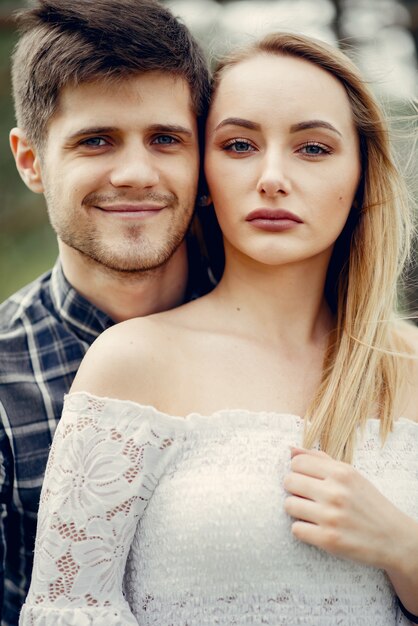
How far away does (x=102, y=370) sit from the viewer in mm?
1999

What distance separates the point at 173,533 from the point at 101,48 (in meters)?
1.33

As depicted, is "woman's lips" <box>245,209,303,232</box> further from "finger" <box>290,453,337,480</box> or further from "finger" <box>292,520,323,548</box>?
"finger" <box>292,520,323,548</box>

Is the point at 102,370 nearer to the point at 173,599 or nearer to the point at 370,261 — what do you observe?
the point at 173,599

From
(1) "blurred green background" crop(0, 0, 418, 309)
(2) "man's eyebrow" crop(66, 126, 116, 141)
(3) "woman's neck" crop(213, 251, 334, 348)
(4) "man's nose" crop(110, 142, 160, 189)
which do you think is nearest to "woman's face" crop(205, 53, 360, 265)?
(3) "woman's neck" crop(213, 251, 334, 348)

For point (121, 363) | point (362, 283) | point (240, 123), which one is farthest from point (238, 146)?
point (121, 363)

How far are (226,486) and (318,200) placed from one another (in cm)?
77

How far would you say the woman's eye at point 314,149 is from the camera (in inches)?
86.0

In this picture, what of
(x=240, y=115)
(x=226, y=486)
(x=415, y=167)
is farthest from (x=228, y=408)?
(x=415, y=167)

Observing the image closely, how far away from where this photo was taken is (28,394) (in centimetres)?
248

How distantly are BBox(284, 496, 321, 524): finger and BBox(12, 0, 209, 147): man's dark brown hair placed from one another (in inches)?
44.6

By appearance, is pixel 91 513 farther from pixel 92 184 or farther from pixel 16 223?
pixel 16 223

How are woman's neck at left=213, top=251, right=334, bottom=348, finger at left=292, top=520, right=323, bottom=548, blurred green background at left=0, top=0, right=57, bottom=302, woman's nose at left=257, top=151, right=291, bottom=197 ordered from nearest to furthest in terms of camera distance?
finger at left=292, top=520, right=323, bottom=548
woman's nose at left=257, top=151, right=291, bottom=197
woman's neck at left=213, top=251, right=334, bottom=348
blurred green background at left=0, top=0, right=57, bottom=302

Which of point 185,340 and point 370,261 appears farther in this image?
point 370,261

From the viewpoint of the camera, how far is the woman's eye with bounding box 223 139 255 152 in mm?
2195
